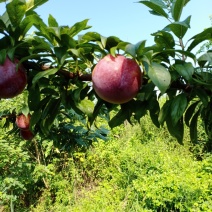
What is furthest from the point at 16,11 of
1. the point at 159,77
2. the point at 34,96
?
the point at 159,77

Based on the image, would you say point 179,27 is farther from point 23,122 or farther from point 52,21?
point 23,122

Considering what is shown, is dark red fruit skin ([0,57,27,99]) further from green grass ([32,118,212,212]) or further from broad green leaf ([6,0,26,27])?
green grass ([32,118,212,212])

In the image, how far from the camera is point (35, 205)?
4.10 metres

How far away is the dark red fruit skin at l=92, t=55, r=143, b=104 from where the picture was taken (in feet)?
1.61

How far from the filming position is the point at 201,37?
0.51 m

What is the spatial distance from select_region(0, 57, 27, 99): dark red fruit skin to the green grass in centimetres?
258

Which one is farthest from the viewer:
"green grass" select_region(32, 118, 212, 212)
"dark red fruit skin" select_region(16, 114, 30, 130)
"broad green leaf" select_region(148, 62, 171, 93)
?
"green grass" select_region(32, 118, 212, 212)

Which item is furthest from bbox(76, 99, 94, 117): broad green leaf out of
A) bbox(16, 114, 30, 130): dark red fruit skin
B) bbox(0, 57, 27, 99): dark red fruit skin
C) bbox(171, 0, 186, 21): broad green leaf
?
bbox(16, 114, 30, 130): dark red fruit skin

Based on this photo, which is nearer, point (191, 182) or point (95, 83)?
point (95, 83)

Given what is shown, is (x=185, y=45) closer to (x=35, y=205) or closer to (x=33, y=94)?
(x=33, y=94)

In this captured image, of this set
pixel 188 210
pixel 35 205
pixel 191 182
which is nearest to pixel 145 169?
pixel 191 182

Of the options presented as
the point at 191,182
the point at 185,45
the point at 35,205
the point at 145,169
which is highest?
the point at 185,45

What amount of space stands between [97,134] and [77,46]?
115 cm

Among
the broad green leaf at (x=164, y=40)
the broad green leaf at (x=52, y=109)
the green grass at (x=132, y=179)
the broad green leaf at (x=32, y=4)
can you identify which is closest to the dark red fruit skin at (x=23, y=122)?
the broad green leaf at (x=52, y=109)
